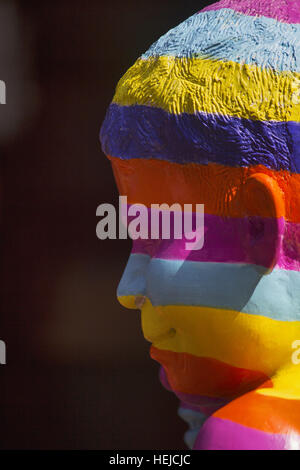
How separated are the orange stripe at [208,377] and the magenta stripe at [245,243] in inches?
7.1

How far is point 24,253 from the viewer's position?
8.52 ft

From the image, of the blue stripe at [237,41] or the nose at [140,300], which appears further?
the nose at [140,300]

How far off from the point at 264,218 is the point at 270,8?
38 cm

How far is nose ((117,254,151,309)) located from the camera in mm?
1476

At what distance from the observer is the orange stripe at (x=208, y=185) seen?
136 centimetres

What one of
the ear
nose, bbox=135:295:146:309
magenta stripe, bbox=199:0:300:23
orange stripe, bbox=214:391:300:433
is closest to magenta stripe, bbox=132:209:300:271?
the ear

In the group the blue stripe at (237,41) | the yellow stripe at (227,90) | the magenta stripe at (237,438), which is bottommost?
the magenta stripe at (237,438)

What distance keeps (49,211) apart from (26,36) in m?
0.54

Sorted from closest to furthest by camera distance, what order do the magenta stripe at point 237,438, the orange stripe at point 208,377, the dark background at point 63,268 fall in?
1. the magenta stripe at point 237,438
2. the orange stripe at point 208,377
3. the dark background at point 63,268

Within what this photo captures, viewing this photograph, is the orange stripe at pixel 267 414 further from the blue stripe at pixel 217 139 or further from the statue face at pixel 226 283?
the blue stripe at pixel 217 139

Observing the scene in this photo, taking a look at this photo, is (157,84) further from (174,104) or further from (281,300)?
(281,300)

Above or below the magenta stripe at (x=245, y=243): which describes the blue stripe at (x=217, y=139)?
above

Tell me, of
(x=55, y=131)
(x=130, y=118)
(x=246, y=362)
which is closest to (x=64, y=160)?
(x=55, y=131)

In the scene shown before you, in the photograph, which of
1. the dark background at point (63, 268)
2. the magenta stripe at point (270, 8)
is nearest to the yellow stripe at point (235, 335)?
the magenta stripe at point (270, 8)
